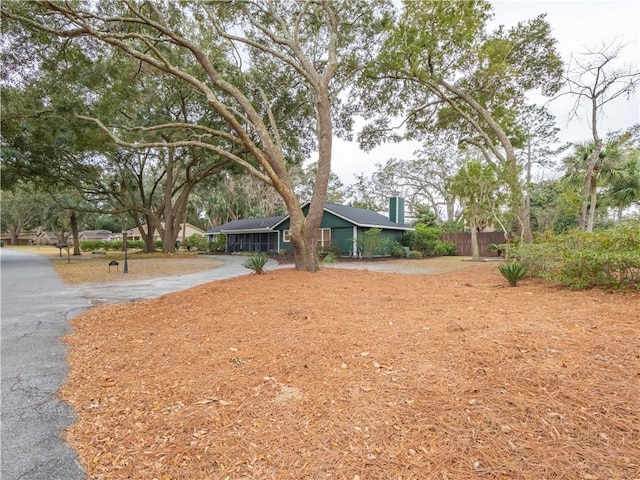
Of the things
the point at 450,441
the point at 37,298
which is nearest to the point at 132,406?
the point at 450,441

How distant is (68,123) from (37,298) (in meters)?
7.55

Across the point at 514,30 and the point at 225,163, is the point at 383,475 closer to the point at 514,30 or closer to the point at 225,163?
the point at 514,30

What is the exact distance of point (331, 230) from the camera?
2138 centimetres

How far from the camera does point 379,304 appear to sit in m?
4.98

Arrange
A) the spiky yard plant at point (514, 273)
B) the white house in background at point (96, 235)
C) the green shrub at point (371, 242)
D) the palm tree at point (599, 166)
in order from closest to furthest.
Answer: the spiky yard plant at point (514, 273)
the palm tree at point (599, 166)
the green shrub at point (371, 242)
the white house in background at point (96, 235)

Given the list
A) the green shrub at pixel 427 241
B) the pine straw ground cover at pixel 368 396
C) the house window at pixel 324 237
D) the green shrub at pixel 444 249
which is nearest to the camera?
the pine straw ground cover at pixel 368 396

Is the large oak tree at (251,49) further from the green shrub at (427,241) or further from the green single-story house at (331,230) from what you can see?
the green shrub at (427,241)

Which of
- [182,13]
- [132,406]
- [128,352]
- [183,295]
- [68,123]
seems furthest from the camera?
[68,123]

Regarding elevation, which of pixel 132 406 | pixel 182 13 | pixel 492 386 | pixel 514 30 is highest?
pixel 514 30

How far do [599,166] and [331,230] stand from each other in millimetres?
13715

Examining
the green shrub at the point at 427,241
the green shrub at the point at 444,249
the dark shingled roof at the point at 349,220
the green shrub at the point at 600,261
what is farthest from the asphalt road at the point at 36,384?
the green shrub at the point at 444,249

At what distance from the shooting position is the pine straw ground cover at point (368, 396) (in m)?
1.80

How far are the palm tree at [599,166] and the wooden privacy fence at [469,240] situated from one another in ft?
23.9

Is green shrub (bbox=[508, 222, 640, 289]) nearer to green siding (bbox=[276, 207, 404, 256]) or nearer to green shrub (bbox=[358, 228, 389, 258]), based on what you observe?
green shrub (bbox=[358, 228, 389, 258])
